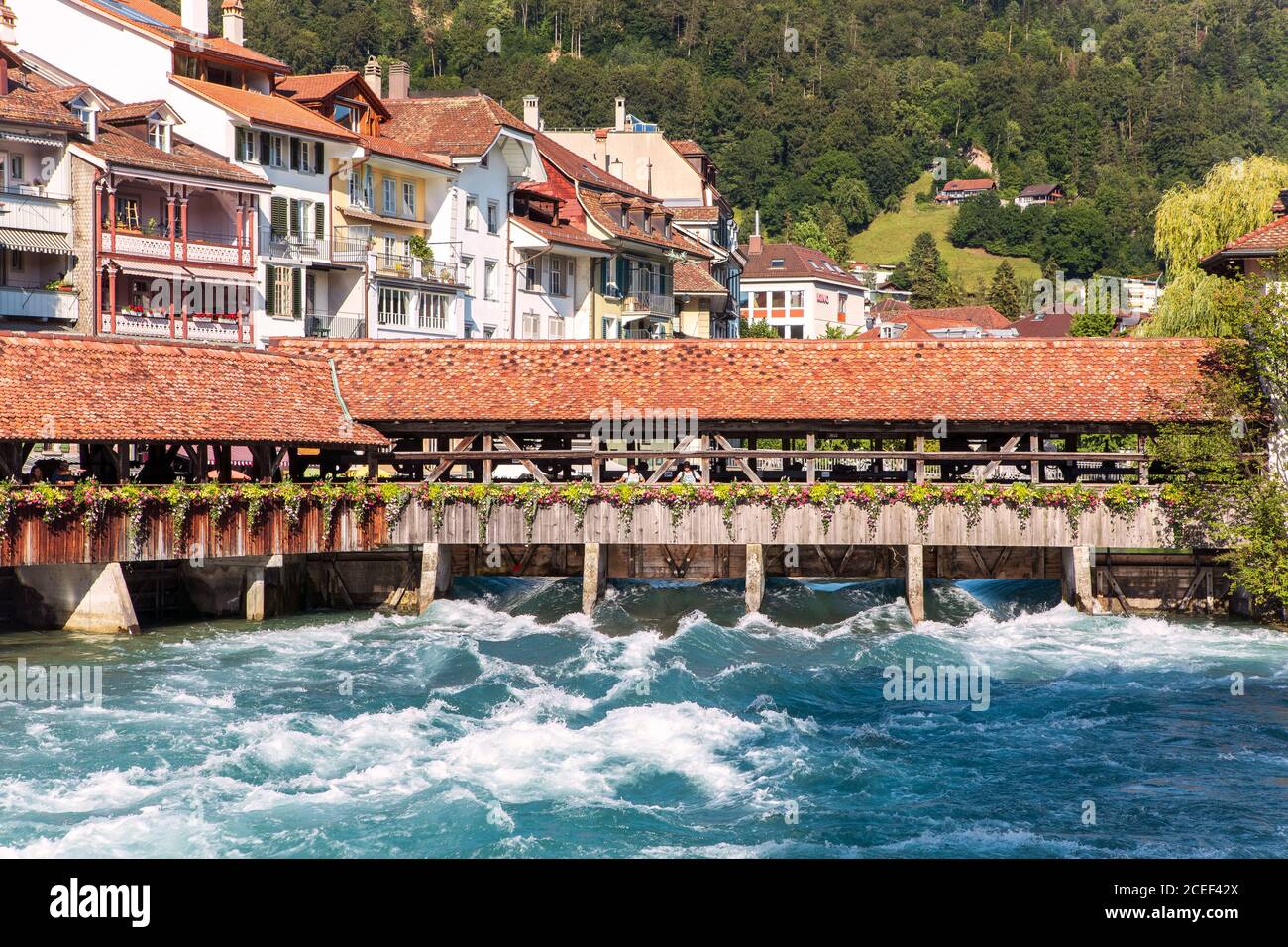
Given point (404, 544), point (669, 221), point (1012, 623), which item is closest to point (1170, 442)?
point (1012, 623)

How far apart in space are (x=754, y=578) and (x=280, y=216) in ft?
67.2

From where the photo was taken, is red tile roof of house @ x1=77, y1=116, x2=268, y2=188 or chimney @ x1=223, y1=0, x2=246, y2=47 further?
chimney @ x1=223, y1=0, x2=246, y2=47

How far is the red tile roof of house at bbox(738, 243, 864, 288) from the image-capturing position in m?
92.2

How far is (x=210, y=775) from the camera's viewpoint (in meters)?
17.9

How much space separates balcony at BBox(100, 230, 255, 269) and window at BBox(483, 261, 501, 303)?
1013 centimetres

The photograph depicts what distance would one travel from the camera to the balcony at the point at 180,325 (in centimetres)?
3878

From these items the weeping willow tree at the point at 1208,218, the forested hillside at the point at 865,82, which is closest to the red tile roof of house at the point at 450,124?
the weeping willow tree at the point at 1208,218

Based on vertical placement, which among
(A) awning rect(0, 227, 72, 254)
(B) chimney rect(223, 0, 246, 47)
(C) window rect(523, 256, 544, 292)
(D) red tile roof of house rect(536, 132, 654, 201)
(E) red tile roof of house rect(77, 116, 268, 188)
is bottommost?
(A) awning rect(0, 227, 72, 254)

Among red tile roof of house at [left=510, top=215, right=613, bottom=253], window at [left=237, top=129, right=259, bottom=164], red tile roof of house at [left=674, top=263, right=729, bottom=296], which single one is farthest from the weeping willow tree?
window at [left=237, top=129, right=259, bottom=164]

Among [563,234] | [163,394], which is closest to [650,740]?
[163,394]

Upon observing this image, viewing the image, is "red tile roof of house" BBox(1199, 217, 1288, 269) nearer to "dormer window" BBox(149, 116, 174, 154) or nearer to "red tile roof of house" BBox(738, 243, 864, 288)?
"dormer window" BBox(149, 116, 174, 154)

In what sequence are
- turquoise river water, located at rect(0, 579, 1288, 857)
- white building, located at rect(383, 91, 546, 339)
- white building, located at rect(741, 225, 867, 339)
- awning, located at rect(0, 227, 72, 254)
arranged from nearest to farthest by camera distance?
turquoise river water, located at rect(0, 579, 1288, 857)
awning, located at rect(0, 227, 72, 254)
white building, located at rect(383, 91, 546, 339)
white building, located at rect(741, 225, 867, 339)

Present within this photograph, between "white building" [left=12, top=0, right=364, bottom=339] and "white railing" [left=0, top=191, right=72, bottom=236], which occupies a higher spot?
"white building" [left=12, top=0, right=364, bottom=339]

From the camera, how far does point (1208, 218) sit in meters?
44.6
